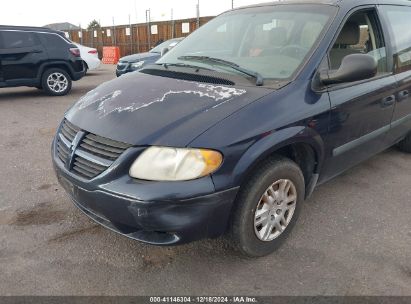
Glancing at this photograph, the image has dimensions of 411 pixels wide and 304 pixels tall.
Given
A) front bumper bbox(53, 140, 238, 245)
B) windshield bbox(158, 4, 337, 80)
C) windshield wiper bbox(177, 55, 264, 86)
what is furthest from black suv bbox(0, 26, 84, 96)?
front bumper bbox(53, 140, 238, 245)

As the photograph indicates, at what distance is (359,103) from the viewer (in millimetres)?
3020

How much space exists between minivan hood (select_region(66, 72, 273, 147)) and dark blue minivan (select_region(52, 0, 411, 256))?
10 millimetres

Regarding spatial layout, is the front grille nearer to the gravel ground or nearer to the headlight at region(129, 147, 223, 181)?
the headlight at region(129, 147, 223, 181)

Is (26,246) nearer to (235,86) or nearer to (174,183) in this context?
(174,183)

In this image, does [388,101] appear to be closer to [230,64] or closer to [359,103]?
[359,103]

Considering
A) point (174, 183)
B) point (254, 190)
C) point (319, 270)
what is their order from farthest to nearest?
1. point (319, 270)
2. point (254, 190)
3. point (174, 183)

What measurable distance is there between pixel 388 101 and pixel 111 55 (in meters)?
19.5

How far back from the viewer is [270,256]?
105 inches

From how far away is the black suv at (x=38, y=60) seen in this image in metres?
8.20

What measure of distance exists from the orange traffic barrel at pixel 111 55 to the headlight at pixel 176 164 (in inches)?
771

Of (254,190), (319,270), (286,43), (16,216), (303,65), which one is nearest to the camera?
(254,190)

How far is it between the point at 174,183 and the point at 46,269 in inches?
46.2

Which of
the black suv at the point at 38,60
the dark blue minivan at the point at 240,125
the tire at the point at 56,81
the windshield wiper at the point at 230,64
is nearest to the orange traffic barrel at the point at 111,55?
the black suv at the point at 38,60

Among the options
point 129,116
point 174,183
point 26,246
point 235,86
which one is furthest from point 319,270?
point 26,246
